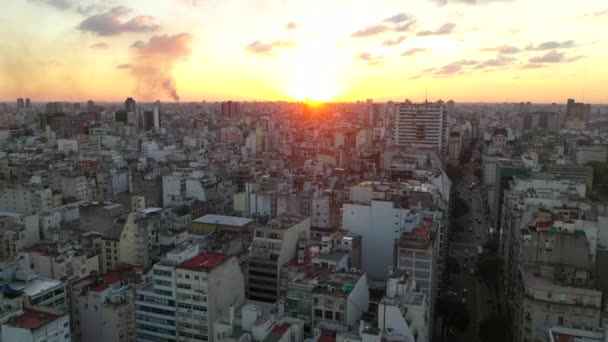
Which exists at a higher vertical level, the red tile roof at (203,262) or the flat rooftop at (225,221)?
the red tile roof at (203,262)

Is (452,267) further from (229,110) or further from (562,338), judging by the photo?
(229,110)

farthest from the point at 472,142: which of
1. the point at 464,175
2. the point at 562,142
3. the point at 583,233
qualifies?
the point at 583,233

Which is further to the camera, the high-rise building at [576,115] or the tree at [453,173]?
the high-rise building at [576,115]

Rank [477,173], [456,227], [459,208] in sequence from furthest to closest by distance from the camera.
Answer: [477,173]
[459,208]
[456,227]

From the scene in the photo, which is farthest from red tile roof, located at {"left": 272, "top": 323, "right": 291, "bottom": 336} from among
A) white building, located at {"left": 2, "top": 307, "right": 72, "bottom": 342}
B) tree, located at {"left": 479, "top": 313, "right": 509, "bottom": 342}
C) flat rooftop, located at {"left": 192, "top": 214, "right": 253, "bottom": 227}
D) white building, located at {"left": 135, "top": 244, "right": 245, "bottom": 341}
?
flat rooftop, located at {"left": 192, "top": 214, "right": 253, "bottom": 227}

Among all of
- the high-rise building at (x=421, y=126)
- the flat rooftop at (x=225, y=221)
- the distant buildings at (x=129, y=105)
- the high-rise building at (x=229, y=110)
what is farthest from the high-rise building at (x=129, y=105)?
the flat rooftop at (x=225, y=221)

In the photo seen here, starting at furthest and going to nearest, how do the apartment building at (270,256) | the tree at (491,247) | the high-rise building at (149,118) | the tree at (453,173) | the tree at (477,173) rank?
the high-rise building at (149,118) → the tree at (477,173) → the tree at (453,173) → the tree at (491,247) → the apartment building at (270,256)

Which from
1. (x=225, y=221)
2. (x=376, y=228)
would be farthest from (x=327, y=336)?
(x=225, y=221)

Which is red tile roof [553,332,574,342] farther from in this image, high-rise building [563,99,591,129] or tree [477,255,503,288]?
high-rise building [563,99,591,129]

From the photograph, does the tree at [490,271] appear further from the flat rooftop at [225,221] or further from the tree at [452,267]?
the flat rooftop at [225,221]
